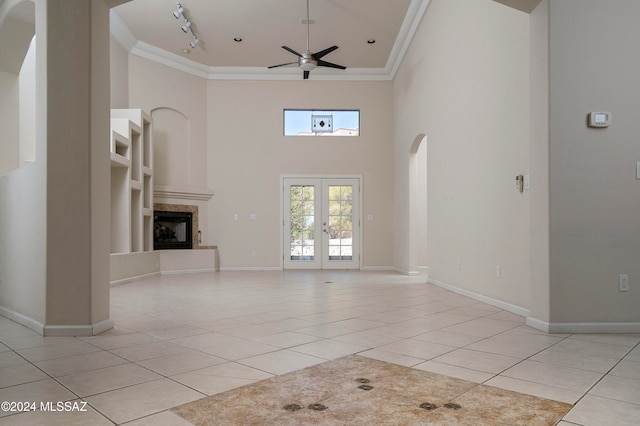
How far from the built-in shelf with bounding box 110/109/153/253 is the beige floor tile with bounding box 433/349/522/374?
610cm

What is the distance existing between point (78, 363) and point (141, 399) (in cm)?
86

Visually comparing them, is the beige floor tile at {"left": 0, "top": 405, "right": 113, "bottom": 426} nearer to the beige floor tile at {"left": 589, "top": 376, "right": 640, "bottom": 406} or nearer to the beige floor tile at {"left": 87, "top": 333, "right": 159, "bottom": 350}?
the beige floor tile at {"left": 87, "top": 333, "right": 159, "bottom": 350}

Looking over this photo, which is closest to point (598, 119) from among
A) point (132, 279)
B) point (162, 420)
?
point (162, 420)

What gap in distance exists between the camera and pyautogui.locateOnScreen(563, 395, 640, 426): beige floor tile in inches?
74.9

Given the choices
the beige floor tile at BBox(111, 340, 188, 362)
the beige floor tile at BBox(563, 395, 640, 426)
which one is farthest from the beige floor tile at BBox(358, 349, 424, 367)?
the beige floor tile at BBox(111, 340, 188, 362)

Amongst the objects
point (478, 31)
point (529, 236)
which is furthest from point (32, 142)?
point (529, 236)

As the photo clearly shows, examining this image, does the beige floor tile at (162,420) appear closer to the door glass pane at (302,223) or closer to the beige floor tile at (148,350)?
the beige floor tile at (148,350)

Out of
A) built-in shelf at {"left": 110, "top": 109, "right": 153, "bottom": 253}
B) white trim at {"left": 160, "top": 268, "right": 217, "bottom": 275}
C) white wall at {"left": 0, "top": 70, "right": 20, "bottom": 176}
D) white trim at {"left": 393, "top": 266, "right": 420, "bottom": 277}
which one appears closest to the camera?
white wall at {"left": 0, "top": 70, "right": 20, "bottom": 176}

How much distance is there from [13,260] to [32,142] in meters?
3.65

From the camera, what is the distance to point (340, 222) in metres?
10.7

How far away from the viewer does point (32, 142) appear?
7062 mm

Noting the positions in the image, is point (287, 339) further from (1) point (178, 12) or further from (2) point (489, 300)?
(1) point (178, 12)

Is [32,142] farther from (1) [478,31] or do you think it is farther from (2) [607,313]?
(2) [607,313]

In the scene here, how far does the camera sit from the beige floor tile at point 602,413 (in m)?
1.90
